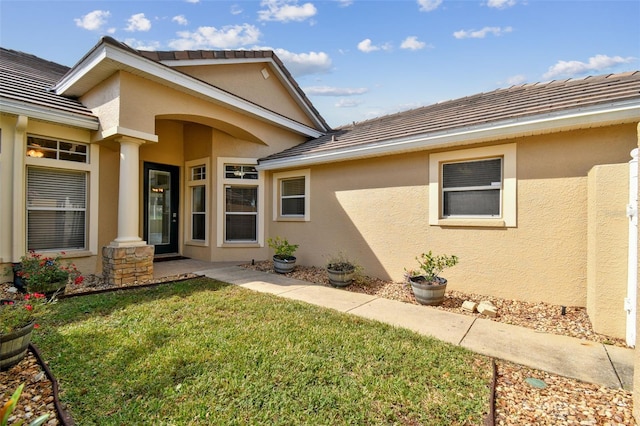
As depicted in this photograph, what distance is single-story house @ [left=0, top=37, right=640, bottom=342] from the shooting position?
4.75 meters

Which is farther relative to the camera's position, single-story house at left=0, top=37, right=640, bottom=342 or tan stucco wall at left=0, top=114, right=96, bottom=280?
tan stucco wall at left=0, top=114, right=96, bottom=280

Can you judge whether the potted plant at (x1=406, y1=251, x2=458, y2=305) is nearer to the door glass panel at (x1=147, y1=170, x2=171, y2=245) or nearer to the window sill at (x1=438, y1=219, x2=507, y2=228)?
the window sill at (x1=438, y1=219, x2=507, y2=228)

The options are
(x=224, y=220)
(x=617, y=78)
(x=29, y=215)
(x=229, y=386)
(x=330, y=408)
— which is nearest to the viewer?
(x=330, y=408)

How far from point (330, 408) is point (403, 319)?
2507mm

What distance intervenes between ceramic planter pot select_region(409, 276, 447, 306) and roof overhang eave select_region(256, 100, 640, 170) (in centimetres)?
284

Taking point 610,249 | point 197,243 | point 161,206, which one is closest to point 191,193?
point 161,206

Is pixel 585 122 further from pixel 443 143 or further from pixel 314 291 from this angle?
pixel 314 291

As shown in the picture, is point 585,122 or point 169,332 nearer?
point 169,332

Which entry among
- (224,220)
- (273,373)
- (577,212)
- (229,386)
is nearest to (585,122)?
(577,212)

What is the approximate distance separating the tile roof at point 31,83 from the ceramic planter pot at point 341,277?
266 inches

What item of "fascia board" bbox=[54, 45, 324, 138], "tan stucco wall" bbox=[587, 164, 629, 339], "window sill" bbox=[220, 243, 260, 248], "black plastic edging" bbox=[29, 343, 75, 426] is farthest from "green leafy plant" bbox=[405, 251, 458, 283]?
"fascia board" bbox=[54, 45, 324, 138]

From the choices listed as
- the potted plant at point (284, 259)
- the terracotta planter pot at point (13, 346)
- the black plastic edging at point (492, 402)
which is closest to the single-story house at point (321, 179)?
the potted plant at point (284, 259)

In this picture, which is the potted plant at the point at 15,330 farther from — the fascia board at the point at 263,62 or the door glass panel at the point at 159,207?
the door glass panel at the point at 159,207

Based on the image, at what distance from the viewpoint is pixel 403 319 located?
4664mm
